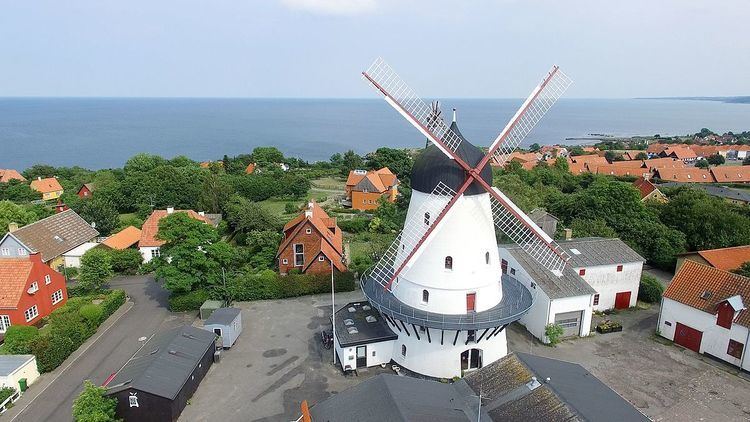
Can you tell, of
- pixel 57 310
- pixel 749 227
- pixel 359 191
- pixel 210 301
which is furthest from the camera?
pixel 359 191

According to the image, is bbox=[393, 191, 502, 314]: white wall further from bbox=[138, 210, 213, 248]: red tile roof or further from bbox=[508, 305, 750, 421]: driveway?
bbox=[138, 210, 213, 248]: red tile roof

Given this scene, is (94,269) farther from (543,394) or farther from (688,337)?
(688,337)

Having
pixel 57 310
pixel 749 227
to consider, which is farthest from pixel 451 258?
pixel 749 227

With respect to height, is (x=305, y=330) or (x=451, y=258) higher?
(x=451, y=258)

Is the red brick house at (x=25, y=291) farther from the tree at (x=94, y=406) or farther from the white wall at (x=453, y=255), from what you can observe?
the white wall at (x=453, y=255)

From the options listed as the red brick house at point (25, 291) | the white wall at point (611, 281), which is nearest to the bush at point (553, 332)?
the white wall at point (611, 281)

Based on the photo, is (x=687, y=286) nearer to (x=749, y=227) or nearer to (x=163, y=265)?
(x=749, y=227)

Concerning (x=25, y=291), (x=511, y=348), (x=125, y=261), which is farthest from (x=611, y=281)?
(x=125, y=261)

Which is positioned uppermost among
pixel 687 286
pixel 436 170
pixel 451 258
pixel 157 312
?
pixel 436 170
